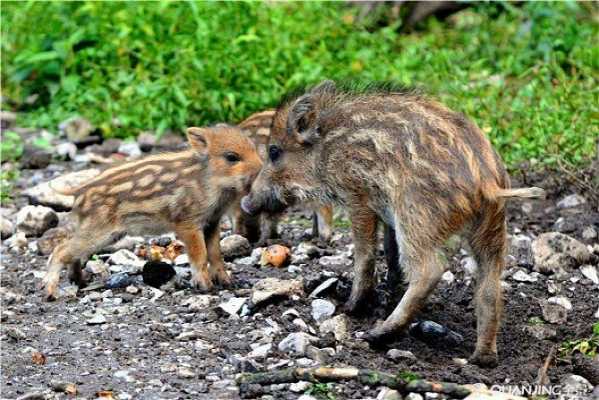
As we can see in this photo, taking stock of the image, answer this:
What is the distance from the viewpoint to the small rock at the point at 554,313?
673 cm

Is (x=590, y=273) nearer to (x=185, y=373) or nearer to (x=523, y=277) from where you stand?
(x=523, y=277)

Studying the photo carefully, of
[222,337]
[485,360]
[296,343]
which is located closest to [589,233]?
[485,360]

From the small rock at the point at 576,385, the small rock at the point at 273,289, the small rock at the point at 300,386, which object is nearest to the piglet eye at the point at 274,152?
the small rock at the point at 273,289

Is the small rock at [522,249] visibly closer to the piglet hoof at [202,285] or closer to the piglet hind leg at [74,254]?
the piglet hoof at [202,285]

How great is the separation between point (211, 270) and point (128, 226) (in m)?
0.59

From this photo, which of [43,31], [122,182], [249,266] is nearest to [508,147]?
[249,266]

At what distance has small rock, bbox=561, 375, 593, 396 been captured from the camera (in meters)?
5.82

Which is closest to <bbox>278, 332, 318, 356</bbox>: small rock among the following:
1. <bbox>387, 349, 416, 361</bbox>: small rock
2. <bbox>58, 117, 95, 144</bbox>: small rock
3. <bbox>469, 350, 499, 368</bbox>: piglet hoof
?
<bbox>387, 349, 416, 361</bbox>: small rock

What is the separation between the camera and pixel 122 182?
770 cm

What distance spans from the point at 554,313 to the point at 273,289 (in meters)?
1.52

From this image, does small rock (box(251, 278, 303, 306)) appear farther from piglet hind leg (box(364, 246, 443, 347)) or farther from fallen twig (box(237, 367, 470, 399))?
fallen twig (box(237, 367, 470, 399))

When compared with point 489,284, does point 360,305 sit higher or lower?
lower

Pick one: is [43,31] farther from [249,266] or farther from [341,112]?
[341,112]

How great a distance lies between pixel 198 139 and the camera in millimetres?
7832
